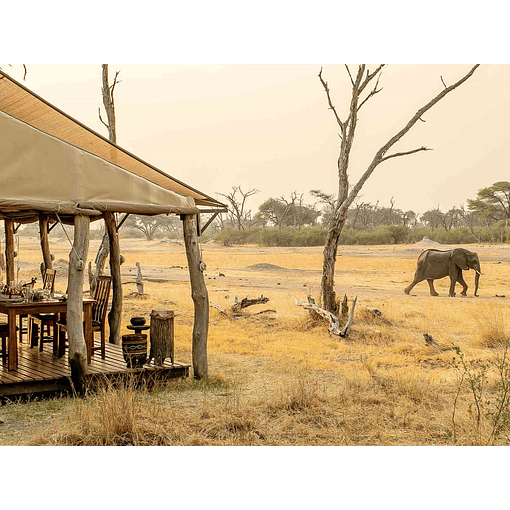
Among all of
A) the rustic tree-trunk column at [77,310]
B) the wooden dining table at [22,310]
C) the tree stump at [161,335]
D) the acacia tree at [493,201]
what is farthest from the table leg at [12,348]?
the acacia tree at [493,201]

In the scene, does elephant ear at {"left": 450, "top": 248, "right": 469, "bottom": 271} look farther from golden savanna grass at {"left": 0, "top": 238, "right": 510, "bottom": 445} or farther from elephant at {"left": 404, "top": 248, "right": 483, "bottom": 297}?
golden savanna grass at {"left": 0, "top": 238, "right": 510, "bottom": 445}

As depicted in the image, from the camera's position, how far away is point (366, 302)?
17.0 m

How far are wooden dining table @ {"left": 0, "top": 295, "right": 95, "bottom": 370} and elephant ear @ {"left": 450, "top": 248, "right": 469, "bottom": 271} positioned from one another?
12.9m

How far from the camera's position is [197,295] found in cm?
776

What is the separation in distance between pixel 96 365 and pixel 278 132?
79406mm

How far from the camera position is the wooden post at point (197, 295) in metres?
7.69

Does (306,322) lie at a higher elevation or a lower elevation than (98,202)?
lower

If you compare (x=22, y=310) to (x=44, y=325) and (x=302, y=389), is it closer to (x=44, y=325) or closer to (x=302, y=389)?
(x=44, y=325)

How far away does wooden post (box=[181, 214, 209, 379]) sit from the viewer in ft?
25.2

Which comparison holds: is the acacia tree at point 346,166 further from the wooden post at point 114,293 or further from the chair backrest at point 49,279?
the chair backrest at point 49,279

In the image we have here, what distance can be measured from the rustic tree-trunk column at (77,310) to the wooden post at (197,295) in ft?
4.31

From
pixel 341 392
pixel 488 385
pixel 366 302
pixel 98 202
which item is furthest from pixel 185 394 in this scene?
pixel 366 302

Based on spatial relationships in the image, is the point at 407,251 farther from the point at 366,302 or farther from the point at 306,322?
the point at 306,322

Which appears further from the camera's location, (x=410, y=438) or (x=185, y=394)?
(x=185, y=394)
